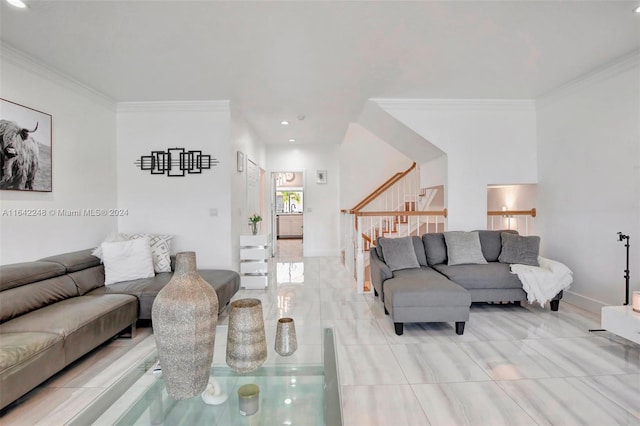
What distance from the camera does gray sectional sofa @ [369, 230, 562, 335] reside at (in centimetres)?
305

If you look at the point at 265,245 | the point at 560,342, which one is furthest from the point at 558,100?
the point at 265,245

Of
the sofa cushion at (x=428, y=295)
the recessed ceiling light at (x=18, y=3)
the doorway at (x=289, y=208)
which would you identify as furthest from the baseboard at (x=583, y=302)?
the doorway at (x=289, y=208)

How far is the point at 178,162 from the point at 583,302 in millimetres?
5358

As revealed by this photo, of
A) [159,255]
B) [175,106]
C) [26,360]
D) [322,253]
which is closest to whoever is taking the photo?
[26,360]

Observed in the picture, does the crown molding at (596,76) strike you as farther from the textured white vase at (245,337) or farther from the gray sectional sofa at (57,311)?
the gray sectional sofa at (57,311)

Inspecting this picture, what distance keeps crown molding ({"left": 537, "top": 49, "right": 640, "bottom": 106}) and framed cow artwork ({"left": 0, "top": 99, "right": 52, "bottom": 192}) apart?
18.9 feet

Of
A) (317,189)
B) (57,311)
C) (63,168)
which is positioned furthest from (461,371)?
(317,189)

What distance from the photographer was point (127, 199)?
456 cm

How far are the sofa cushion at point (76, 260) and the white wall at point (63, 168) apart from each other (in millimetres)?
242

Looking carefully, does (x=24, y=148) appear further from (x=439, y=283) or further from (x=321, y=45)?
(x=439, y=283)

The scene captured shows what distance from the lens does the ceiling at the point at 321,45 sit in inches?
94.3

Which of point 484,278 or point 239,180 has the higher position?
point 239,180

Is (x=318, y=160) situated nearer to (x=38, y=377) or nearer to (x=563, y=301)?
(x=563, y=301)

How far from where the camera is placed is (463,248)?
13.2ft
